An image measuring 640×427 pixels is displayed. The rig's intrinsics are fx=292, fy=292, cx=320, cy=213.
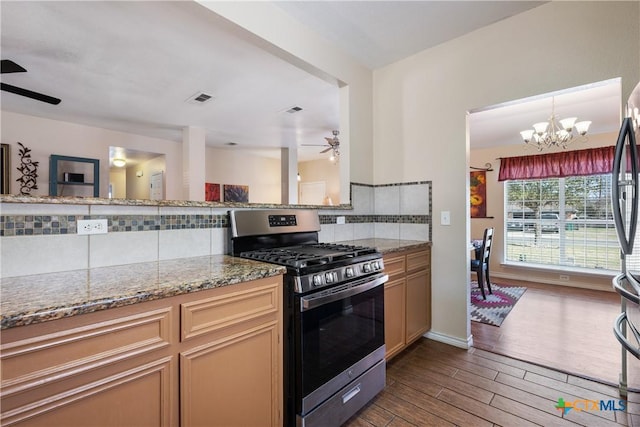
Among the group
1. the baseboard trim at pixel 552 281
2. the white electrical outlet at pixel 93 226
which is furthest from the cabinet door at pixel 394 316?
the baseboard trim at pixel 552 281

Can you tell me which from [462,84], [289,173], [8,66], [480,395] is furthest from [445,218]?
[289,173]

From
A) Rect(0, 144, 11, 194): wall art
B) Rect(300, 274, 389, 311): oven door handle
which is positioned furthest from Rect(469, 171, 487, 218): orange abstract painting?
Rect(0, 144, 11, 194): wall art

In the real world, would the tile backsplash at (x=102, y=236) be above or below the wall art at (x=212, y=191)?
below

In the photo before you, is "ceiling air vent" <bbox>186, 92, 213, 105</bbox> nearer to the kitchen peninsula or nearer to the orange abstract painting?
the kitchen peninsula

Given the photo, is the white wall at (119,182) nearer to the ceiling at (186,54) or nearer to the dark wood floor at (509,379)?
the ceiling at (186,54)

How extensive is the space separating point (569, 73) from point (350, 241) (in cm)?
199

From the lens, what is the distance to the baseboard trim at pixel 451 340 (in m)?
2.44

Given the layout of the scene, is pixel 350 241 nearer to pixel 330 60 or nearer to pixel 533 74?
pixel 330 60

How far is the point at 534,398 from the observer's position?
178 centimetres

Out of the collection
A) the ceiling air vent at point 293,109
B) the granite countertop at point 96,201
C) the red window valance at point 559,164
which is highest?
the ceiling air vent at point 293,109

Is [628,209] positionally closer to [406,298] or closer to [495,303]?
[406,298]

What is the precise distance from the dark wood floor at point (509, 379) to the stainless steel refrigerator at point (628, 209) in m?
0.20

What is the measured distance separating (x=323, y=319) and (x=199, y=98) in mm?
3191

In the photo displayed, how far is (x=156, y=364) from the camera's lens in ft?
3.34
